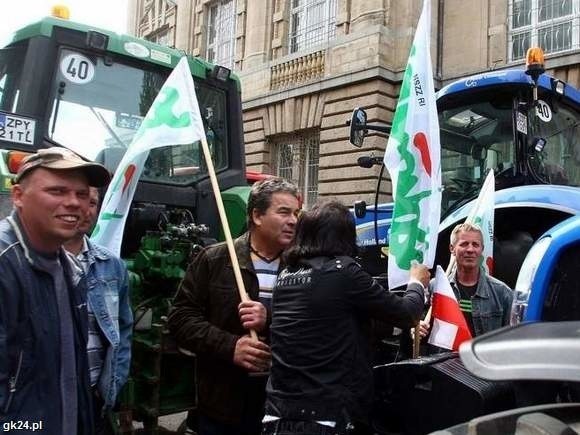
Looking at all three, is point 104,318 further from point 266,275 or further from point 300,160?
point 300,160

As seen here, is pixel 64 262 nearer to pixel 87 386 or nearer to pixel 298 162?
pixel 87 386

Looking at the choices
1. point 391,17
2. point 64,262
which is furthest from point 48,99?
point 391,17

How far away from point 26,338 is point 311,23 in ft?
54.3

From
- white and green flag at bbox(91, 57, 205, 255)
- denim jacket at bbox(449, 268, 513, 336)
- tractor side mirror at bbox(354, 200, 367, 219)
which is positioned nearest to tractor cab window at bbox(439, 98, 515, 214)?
tractor side mirror at bbox(354, 200, 367, 219)

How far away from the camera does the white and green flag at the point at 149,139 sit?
3.43 meters

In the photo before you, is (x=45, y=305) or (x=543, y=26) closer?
(x=45, y=305)

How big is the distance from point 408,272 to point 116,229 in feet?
5.36

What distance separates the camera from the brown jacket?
2.97m

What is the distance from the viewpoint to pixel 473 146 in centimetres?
597

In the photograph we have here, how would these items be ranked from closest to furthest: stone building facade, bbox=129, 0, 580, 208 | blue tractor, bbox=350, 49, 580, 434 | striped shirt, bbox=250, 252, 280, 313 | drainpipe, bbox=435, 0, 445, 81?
striped shirt, bbox=250, 252, 280, 313
blue tractor, bbox=350, 49, 580, 434
stone building facade, bbox=129, 0, 580, 208
drainpipe, bbox=435, 0, 445, 81

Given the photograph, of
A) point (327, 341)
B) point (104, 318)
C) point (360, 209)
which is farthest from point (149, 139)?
point (360, 209)

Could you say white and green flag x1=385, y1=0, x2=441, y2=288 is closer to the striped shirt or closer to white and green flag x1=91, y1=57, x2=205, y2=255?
the striped shirt

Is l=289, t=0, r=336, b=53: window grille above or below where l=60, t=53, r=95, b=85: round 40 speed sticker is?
above

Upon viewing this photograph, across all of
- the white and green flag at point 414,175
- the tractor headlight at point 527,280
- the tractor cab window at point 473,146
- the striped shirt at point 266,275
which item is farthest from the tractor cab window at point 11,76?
the tractor cab window at point 473,146
